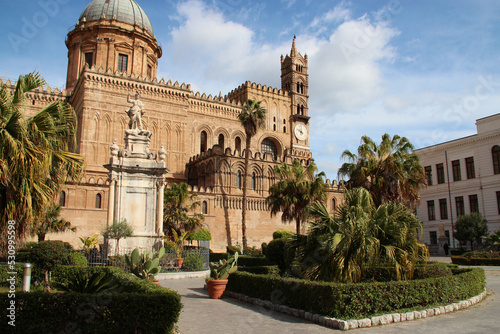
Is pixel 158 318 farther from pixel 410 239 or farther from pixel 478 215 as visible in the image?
pixel 478 215

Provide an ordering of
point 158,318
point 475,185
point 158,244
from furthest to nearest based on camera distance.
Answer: point 475,185 < point 158,244 < point 158,318

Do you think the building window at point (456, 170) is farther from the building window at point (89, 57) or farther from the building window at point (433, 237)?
the building window at point (89, 57)

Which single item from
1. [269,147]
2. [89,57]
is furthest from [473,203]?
[89,57]

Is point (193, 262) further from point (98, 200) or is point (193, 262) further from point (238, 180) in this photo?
point (238, 180)

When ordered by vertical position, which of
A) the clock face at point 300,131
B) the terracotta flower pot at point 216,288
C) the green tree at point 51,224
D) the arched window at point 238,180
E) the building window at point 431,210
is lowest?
the terracotta flower pot at point 216,288

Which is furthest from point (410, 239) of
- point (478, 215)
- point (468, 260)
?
point (478, 215)

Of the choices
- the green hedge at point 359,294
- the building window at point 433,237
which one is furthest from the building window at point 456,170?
the green hedge at point 359,294

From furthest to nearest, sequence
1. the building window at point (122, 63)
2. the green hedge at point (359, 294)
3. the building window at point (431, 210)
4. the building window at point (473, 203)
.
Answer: the building window at point (122, 63) → the building window at point (431, 210) → the building window at point (473, 203) → the green hedge at point (359, 294)

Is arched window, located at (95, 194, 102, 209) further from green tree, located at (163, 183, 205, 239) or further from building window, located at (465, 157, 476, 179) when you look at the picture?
building window, located at (465, 157, 476, 179)

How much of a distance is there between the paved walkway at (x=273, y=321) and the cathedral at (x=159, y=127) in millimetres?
24840

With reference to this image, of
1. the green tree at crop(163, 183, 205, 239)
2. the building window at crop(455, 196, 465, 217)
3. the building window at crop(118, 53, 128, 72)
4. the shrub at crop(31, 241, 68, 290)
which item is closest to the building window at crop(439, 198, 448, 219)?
the building window at crop(455, 196, 465, 217)

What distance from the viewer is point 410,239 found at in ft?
35.8

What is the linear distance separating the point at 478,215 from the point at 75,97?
38.7 metres

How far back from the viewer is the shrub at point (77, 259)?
52.0 ft
